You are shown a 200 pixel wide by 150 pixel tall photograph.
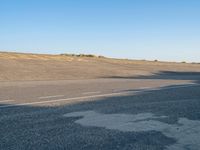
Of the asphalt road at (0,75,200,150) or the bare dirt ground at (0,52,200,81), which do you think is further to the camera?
the bare dirt ground at (0,52,200,81)

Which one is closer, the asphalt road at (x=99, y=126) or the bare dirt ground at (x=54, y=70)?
the asphalt road at (x=99, y=126)

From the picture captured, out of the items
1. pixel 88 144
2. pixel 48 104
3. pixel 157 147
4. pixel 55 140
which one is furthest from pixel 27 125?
pixel 48 104

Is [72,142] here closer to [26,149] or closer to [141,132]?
[26,149]

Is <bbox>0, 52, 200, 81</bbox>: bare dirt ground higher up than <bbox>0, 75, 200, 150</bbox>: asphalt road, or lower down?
lower down

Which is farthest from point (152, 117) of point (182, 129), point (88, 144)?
point (88, 144)

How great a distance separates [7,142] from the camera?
702 centimetres

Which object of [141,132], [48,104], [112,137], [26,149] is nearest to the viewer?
[26,149]

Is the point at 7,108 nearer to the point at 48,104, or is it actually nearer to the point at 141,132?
the point at 48,104

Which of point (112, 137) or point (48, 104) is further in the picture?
point (48, 104)

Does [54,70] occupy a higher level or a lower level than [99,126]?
lower

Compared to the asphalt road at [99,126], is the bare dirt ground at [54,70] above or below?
below

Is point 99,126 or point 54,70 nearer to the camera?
point 99,126

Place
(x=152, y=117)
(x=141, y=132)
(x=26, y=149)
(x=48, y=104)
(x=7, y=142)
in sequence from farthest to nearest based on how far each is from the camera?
(x=48, y=104) < (x=152, y=117) < (x=141, y=132) < (x=7, y=142) < (x=26, y=149)

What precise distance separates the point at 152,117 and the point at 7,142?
424 centimetres
